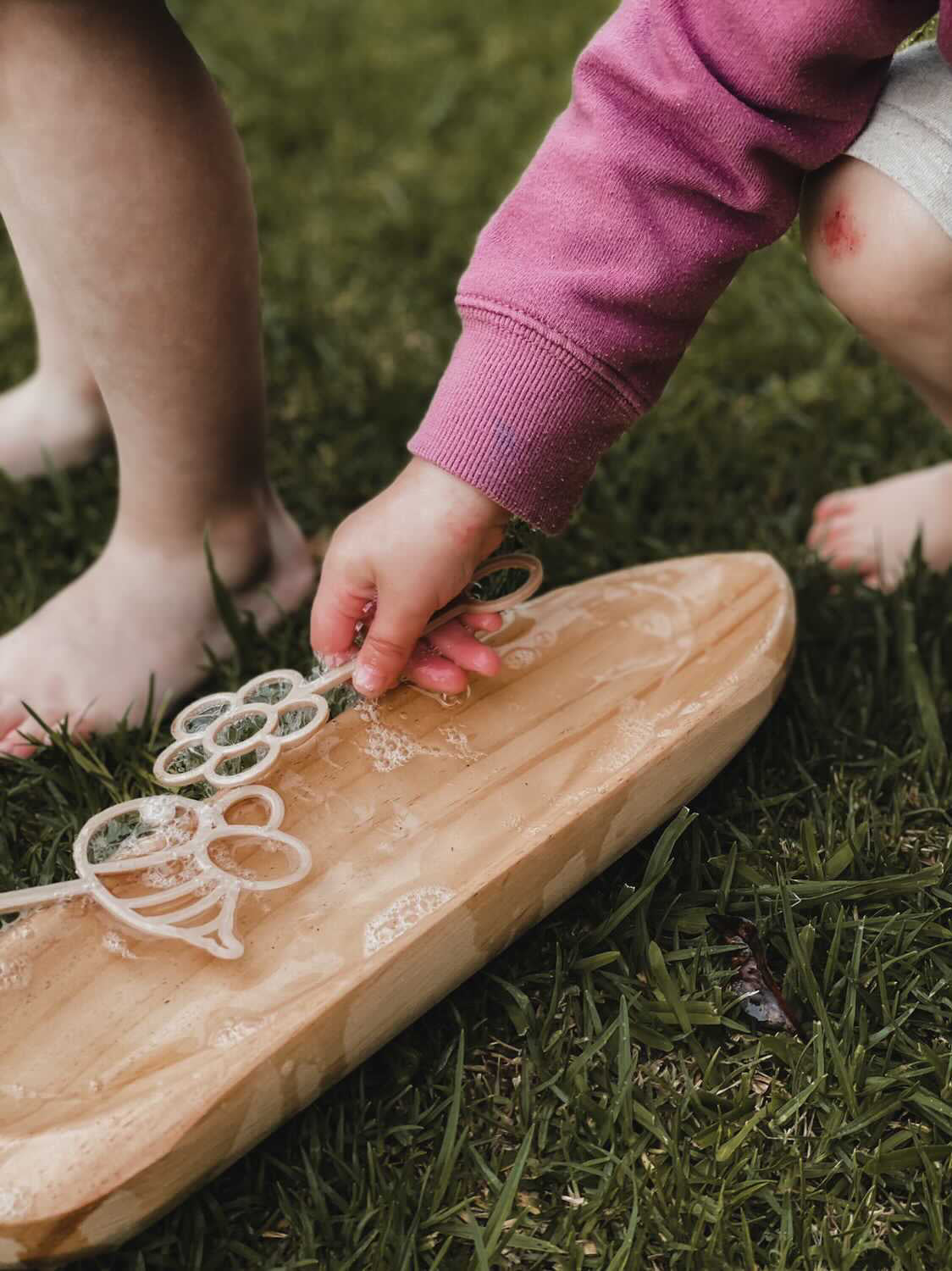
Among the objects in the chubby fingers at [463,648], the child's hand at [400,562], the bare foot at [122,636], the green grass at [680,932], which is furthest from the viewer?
the bare foot at [122,636]

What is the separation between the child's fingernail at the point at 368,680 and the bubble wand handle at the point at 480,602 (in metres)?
0.01

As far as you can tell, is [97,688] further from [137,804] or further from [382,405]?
[382,405]

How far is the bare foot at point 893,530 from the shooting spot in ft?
4.51

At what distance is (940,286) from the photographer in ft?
3.21

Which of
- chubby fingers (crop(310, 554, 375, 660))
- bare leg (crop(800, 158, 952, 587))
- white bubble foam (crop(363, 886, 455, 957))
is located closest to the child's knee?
bare leg (crop(800, 158, 952, 587))

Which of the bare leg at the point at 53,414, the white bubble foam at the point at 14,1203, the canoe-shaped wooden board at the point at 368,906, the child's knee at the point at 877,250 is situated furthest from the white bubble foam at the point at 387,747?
the bare leg at the point at 53,414

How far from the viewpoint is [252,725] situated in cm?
102

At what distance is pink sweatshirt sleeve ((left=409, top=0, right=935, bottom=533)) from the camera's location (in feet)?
2.94

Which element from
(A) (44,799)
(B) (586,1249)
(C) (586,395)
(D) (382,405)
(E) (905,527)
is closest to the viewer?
(B) (586,1249)

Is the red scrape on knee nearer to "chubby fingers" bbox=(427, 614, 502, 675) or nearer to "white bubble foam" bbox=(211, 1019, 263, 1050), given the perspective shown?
"chubby fingers" bbox=(427, 614, 502, 675)

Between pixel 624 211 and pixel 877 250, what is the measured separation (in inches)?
8.6

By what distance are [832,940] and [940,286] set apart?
501 millimetres

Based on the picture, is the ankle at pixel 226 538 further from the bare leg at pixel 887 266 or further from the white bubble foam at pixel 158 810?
the bare leg at pixel 887 266

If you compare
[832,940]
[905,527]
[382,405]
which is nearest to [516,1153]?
[832,940]
